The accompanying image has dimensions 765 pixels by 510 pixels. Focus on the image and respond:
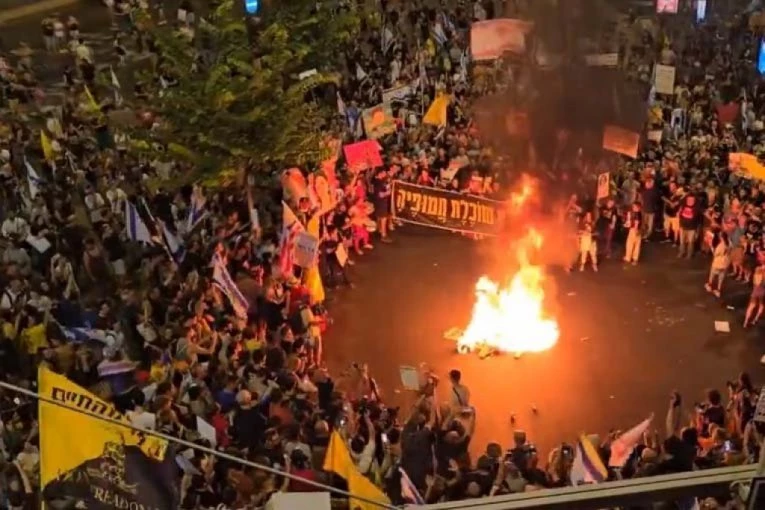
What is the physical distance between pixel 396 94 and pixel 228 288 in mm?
7372

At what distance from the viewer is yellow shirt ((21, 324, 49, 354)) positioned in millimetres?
12930

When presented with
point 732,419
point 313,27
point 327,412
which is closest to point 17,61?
point 313,27

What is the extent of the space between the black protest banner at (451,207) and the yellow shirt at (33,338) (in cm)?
668

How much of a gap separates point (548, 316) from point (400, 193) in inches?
122

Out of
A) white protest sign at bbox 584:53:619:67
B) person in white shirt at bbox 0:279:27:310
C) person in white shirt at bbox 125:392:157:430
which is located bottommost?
person in white shirt at bbox 125:392:157:430

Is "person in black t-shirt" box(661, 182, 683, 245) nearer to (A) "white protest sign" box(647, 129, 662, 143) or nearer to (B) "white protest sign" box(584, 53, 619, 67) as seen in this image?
(A) "white protest sign" box(647, 129, 662, 143)

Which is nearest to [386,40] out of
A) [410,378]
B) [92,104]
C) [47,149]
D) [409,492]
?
[92,104]

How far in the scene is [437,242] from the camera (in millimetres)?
18859

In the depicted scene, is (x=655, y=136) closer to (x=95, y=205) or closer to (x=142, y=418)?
(x=95, y=205)

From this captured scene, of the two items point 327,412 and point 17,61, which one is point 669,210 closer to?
point 327,412

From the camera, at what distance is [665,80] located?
20719 millimetres

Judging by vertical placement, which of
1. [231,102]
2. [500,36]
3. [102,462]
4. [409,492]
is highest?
[500,36]

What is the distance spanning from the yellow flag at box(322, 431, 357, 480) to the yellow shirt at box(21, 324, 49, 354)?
13.1ft

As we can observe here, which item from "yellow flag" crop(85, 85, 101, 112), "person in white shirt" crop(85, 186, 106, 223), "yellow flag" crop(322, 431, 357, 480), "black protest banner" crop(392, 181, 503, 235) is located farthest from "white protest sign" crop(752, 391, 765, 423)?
"yellow flag" crop(85, 85, 101, 112)
